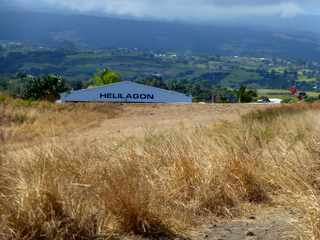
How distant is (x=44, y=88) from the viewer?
86.1 metres

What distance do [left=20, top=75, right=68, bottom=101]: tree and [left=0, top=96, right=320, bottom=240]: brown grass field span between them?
72.3 meters

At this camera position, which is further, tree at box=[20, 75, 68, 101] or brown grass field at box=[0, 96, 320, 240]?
tree at box=[20, 75, 68, 101]

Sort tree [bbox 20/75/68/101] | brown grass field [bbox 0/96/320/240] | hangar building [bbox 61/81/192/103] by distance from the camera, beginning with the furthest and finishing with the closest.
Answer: tree [bbox 20/75/68/101]
hangar building [bbox 61/81/192/103]
brown grass field [bbox 0/96/320/240]

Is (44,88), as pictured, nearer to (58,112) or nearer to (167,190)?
(58,112)

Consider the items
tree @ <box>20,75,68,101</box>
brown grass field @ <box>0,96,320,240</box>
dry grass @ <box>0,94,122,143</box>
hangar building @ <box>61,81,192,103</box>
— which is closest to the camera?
brown grass field @ <box>0,96,320,240</box>

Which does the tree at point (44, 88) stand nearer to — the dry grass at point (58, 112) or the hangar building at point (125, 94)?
the hangar building at point (125, 94)

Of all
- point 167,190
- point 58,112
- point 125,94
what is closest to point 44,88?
point 125,94

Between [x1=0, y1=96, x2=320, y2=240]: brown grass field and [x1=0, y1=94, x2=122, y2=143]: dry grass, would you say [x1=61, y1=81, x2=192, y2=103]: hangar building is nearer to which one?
[x1=0, y1=94, x2=122, y2=143]: dry grass

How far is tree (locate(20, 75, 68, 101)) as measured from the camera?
80812 mm

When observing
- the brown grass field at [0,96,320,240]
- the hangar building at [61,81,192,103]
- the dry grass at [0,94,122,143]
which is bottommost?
the hangar building at [61,81,192,103]

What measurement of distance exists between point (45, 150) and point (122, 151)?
1113 millimetres

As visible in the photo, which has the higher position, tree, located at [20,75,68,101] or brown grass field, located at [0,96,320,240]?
brown grass field, located at [0,96,320,240]

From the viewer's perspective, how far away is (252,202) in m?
6.74

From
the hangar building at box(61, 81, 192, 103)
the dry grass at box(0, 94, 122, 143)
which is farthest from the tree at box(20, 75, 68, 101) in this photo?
the dry grass at box(0, 94, 122, 143)
